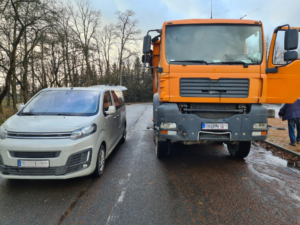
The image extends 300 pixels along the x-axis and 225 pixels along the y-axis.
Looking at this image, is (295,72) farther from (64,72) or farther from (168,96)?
(64,72)

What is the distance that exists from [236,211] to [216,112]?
196 centimetres

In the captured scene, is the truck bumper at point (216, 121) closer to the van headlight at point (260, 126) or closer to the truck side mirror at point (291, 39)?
the van headlight at point (260, 126)

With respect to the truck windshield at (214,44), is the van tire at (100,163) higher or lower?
lower

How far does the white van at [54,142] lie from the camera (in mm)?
3475

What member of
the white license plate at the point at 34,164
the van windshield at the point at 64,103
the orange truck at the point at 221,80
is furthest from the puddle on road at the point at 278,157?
the white license plate at the point at 34,164

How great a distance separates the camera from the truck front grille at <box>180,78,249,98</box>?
14.1ft

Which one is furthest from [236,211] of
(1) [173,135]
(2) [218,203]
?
(1) [173,135]

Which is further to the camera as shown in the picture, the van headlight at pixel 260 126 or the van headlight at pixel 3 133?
the van headlight at pixel 260 126

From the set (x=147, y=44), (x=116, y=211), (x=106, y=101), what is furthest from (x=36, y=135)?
(x=147, y=44)

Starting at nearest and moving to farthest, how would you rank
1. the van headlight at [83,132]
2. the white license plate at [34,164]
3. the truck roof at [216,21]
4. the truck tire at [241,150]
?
the white license plate at [34,164], the van headlight at [83,132], the truck roof at [216,21], the truck tire at [241,150]

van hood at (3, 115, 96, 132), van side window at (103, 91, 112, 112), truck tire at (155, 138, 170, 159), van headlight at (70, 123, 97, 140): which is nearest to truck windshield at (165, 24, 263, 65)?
van side window at (103, 91, 112, 112)

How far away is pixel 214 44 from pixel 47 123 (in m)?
3.69

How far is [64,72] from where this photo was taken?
28.2 metres

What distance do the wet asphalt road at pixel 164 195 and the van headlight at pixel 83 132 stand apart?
92 centimetres
